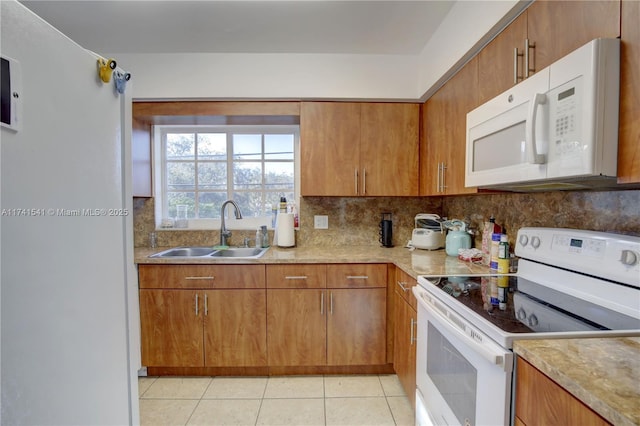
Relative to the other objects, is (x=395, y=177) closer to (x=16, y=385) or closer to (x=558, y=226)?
(x=558, y=226)

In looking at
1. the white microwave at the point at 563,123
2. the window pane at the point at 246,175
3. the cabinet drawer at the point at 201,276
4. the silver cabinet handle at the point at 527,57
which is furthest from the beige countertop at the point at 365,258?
the silver cabinet handle at the point at 527,57

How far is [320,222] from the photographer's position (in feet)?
8.00

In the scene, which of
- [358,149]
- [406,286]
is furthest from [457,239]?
[358,149]

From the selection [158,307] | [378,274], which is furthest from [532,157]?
[158,307]

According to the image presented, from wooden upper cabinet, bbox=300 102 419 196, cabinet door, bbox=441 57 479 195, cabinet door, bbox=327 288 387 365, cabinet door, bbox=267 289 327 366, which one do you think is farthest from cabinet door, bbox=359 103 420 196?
cabinet door, bbox=267 289 327 366

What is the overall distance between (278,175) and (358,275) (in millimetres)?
1214

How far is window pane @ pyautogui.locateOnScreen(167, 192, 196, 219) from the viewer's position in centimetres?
256

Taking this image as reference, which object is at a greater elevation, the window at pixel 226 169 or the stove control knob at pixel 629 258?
the window at pixel 226 169

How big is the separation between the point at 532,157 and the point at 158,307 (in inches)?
87.1

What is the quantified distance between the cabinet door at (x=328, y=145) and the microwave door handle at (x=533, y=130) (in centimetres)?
125

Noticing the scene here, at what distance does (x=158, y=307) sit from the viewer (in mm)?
1901

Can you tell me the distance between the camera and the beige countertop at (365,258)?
1.55 meters

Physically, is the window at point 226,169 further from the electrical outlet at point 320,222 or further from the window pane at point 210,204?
the electrical outlet at point 320,222

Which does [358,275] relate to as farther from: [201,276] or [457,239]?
[201,276]
